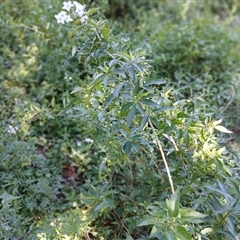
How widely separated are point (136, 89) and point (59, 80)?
3.82 feet

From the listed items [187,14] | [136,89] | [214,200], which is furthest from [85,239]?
[187,14]

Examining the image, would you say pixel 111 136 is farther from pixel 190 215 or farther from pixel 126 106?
pixel 190 215

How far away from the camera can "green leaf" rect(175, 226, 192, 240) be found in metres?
1.18

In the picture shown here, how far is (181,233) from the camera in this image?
3.88 feet

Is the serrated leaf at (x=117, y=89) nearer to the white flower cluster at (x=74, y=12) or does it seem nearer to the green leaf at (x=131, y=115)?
the green leaf at (x=131, y=115)

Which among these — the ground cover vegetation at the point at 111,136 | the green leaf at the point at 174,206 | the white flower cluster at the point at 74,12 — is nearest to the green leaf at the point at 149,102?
the ground cover vegetation at the point at 111,136

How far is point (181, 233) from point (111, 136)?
0.49 meters

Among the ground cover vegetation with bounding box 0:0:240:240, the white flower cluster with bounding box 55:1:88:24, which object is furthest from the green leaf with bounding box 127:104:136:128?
the white flower cluster with bounding box 55:1:88:24

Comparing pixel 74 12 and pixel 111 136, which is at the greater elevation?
pixel 74 12

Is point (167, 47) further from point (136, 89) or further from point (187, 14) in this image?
point (136, 89)

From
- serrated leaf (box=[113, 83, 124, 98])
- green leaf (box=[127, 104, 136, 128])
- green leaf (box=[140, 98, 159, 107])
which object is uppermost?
serrated leaf (box=[113, 83, 124, 98])

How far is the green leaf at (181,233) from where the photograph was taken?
3.86 feet

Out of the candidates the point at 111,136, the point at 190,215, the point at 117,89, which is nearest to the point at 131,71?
the point at 117,89

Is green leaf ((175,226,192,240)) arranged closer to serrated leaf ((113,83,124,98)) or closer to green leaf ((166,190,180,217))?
green leaf ((166,190,180,217))
